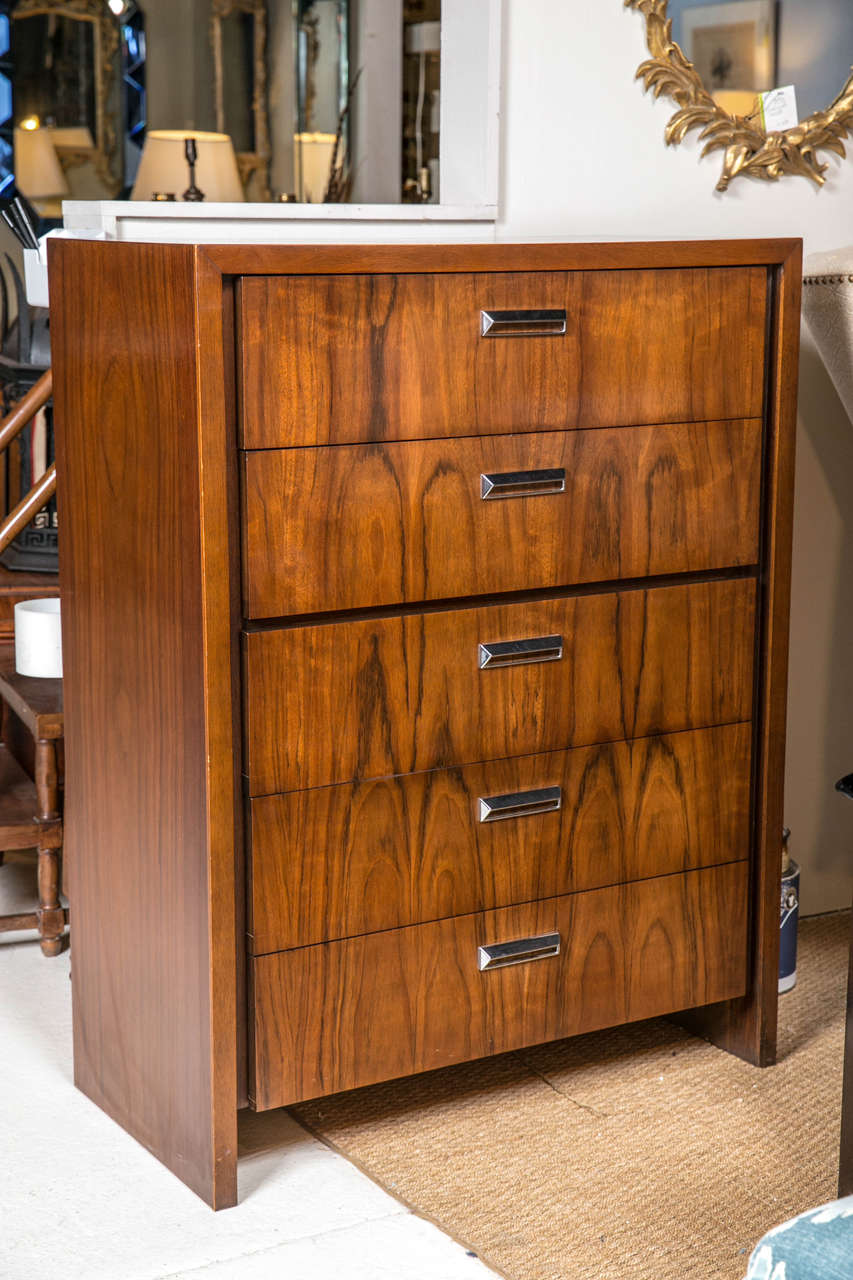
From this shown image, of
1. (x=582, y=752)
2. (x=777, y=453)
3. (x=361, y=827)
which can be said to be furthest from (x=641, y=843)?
(x=777, y=453)

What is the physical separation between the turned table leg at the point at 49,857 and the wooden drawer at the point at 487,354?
1023 mm

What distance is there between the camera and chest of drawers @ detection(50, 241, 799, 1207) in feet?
5.59

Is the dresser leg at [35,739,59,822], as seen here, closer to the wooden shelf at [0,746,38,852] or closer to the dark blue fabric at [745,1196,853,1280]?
the wooden shelf at [0,746,38,852]

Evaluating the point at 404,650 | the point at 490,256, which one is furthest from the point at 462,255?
the point at 404,650

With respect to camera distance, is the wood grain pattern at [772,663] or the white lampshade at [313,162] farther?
the white lampshade at [313,162]

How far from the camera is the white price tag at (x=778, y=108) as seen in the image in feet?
7.99

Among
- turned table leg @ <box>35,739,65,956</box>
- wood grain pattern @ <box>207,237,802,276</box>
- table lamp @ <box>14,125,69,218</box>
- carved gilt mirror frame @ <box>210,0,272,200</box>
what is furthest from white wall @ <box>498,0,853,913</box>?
table lamp @ <box>14,125,69,218</box>

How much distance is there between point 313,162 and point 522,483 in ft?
13.5

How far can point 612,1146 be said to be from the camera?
1.96 metres

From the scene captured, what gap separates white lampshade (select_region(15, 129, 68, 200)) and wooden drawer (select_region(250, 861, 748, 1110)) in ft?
14.7

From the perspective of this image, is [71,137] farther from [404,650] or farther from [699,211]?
[404,650]

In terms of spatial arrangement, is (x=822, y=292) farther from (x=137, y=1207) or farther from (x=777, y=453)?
(x=137, y=1207)

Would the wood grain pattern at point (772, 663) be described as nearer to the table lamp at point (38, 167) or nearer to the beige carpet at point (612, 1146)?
the beige carpet at point (612, 1146)

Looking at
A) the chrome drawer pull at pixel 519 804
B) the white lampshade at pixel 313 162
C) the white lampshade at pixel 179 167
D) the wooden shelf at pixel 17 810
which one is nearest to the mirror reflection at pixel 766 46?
the chrome drawer pull at pixel 519 804
